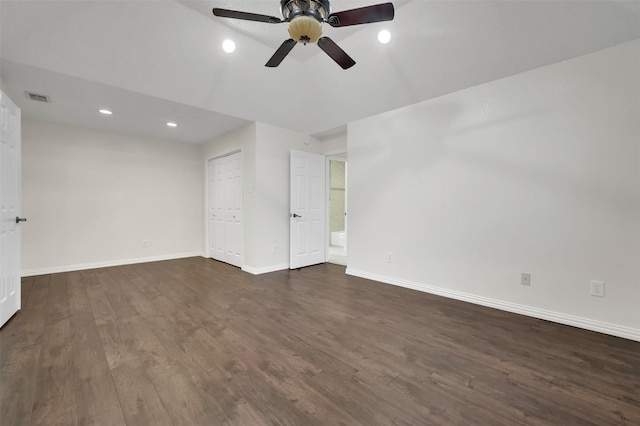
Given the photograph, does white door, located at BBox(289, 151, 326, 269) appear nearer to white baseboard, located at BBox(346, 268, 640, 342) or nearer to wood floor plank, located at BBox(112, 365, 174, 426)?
white baseboard, located at BBox(346, 268, 640, 342)

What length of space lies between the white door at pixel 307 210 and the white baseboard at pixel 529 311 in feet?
5.11

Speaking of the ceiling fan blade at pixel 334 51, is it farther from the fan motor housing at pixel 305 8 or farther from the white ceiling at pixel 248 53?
the white ceiling at pixel 248 53

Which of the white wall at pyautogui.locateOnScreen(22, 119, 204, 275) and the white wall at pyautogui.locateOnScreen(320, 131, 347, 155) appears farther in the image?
the white wall at pyautogui.locateOnScreen(320, 131, 347, 155)

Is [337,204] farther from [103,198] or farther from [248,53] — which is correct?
[103,198]

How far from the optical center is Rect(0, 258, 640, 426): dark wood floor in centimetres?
137

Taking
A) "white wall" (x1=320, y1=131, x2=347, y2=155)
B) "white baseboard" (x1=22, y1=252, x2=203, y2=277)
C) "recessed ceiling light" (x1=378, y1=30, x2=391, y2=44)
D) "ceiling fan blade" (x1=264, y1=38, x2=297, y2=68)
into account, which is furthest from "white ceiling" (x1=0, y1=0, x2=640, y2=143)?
"white baseboard" (x1=22, y1=252, x2=203, y2=277)

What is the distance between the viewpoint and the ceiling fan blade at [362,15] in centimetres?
167

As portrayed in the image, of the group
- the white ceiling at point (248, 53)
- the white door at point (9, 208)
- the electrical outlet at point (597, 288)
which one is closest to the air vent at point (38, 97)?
the white ceiling at point (248, 53)

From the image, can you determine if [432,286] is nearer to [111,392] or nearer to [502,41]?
[502,41]

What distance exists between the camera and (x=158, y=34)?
2.55m

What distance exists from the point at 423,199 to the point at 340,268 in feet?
6.49

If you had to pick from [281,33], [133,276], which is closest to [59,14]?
[281,33]

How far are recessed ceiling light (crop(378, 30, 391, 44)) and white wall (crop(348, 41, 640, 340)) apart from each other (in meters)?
1.01

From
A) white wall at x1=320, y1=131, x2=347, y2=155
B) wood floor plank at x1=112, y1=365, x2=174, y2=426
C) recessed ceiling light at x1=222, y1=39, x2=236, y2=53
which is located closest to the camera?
wood floor plank at x1=112, y1=365, x2=174, y2=426
